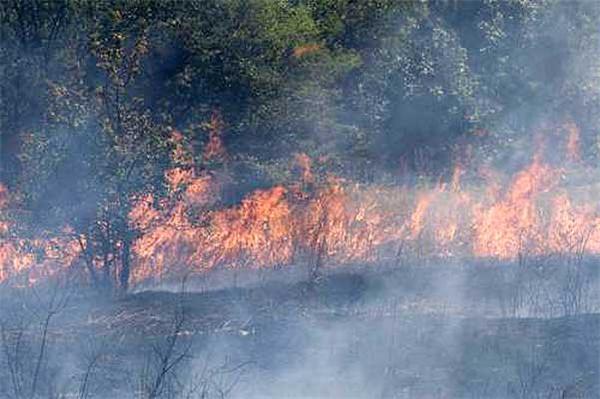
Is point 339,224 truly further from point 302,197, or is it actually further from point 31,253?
point 31,253

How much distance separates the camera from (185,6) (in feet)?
74.0

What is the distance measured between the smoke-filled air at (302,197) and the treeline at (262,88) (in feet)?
0.16

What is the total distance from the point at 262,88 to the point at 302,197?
2.57 meters

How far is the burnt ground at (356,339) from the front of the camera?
45.1ft

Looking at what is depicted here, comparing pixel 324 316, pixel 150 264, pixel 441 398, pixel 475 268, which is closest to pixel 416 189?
pixel 475 268

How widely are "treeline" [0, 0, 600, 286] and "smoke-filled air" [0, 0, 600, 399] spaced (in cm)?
5

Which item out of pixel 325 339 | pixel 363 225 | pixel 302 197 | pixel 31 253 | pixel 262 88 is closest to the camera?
pixel 325 339

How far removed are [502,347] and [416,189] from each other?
1077 cm

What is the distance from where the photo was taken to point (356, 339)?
15.7 m

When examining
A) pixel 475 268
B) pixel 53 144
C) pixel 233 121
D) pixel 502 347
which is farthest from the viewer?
pixel 233 121

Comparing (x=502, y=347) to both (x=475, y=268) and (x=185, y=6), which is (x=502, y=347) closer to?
(x=475, y=268)

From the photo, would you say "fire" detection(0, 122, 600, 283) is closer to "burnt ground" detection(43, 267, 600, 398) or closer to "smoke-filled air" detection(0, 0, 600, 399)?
"smoke-filled air" detection(0, 0, 600, 399)

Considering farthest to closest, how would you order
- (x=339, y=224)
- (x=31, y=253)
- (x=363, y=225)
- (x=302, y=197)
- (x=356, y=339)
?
(x=302, y=197), (x=363, y=225), (x=339, y=224), (x=31, y=253), (x=356, y=339)

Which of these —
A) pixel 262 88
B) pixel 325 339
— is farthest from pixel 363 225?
pixel 325 339
